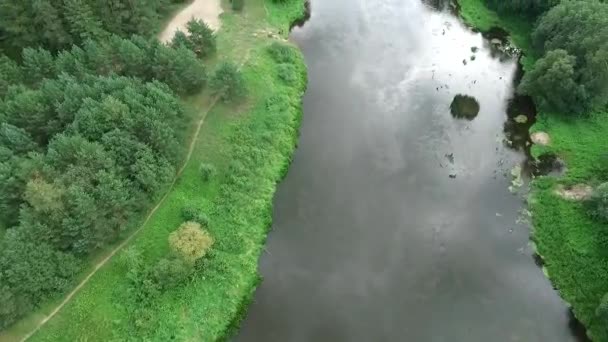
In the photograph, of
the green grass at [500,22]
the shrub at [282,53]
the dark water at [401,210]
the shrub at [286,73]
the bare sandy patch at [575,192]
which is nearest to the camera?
the dark water at [401,210]

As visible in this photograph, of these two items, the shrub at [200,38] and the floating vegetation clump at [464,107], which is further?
the shrub at [200,38]

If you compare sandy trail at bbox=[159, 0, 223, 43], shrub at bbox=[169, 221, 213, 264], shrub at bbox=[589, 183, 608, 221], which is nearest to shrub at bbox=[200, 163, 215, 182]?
shrub at bbox=[169, 221, 213, 264]

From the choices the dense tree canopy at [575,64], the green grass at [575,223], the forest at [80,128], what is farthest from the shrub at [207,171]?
the dense tree canopy at [575,64]

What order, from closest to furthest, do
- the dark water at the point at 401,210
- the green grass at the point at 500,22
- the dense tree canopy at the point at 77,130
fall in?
the dense tree canopy at the point at 77,130, the dark water at the point at 401,210, the green grass at the point at 500,22

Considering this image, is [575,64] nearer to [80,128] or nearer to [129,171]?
[129,171]

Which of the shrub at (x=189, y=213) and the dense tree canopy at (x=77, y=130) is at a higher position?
the dense tree canopy at (x=77, y=130)

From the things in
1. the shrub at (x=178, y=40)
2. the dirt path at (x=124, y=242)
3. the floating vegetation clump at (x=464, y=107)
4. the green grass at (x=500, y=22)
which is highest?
the shrub at (x=178, y=40)

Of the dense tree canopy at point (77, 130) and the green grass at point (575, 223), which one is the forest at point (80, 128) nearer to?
the dense tree canopy at point (77, 130)
